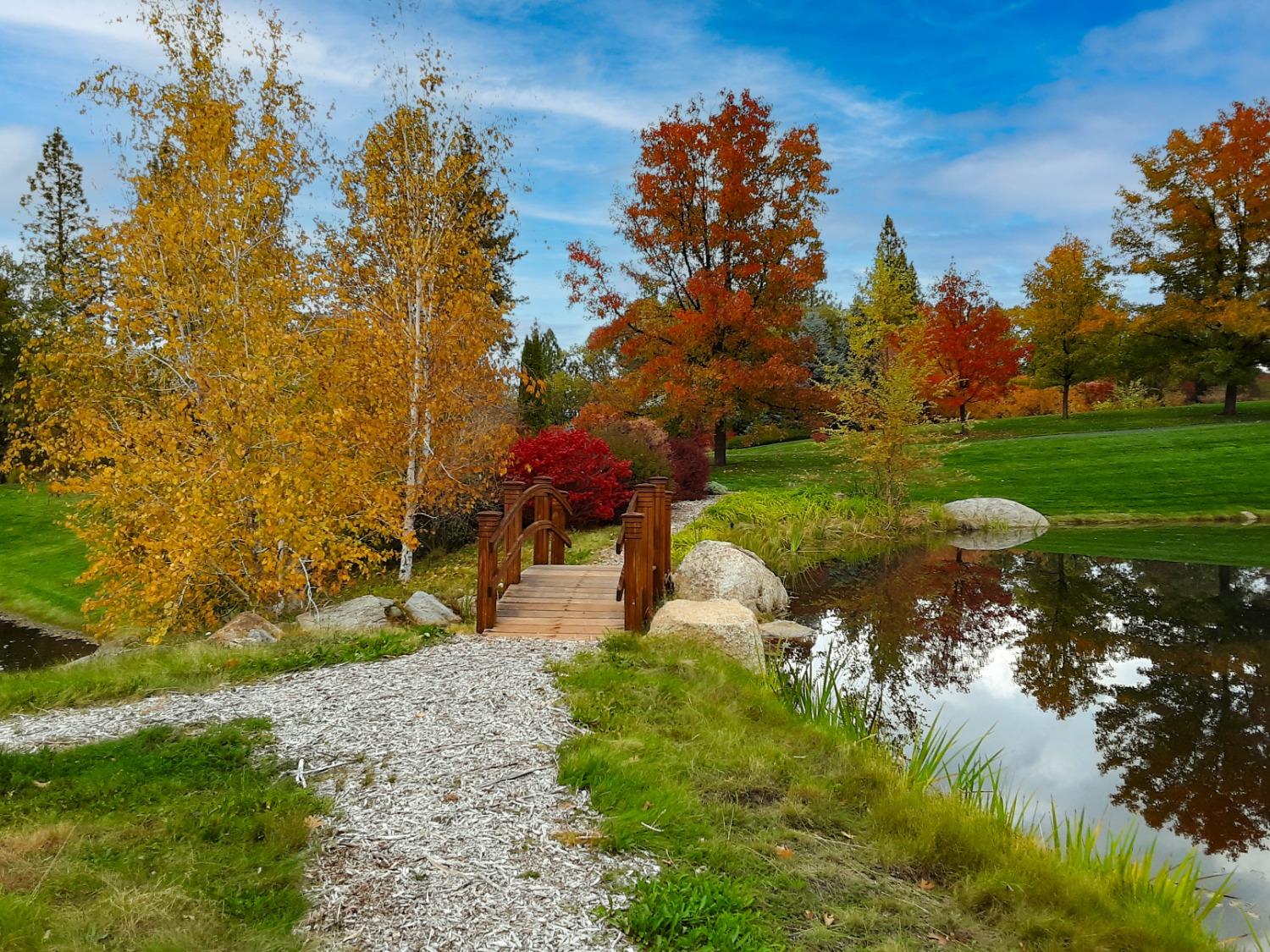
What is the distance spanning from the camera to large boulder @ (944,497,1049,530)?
19.3 m

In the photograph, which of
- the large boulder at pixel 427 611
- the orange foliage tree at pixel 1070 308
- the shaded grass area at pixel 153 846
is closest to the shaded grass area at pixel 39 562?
the large boulder at pixel 427 611

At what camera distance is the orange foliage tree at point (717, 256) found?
72.2 feet

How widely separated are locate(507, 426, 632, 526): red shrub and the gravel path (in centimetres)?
804

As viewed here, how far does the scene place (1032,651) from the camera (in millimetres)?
9266

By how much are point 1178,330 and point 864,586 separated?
2482cm

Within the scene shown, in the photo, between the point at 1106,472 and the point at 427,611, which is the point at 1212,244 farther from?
the point at 427,611

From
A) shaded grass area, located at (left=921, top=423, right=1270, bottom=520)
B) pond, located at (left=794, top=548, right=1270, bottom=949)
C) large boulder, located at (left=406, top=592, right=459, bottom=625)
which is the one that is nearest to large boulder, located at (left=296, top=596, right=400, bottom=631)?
large boulder, located at (left=406, top=592, right=459, bottom=625)

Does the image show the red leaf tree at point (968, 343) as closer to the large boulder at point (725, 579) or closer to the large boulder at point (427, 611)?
the large boulder at point (725, 579)

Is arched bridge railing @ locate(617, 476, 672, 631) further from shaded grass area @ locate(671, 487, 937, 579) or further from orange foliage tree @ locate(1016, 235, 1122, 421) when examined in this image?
orange foliage tree @ locate(1016, 235, 1122, 421)

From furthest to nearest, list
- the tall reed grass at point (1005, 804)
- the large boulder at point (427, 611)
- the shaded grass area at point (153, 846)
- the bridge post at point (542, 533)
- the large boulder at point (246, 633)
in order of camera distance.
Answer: the bridge post at point (542, 533), the large boulder at point (427, 611), the large boulder at point (246, 633), the tall reed grass at point (1005, 804), the shaded grass area at point (153, 846)

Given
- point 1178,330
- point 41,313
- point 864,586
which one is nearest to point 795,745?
point 864,586

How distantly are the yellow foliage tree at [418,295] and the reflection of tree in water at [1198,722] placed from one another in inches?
356

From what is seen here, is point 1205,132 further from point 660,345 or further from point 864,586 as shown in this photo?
point 864,586

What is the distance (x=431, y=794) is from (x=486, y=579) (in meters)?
3.97
